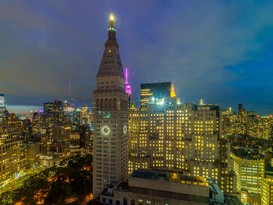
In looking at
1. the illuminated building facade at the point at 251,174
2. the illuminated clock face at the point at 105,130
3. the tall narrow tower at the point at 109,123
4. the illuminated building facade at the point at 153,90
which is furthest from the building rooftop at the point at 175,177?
the illuminated building facade at the point at 153,90

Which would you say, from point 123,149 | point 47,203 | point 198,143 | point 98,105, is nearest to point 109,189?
point 123,149

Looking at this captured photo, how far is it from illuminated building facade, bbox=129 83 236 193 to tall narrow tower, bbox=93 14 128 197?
1080 inches

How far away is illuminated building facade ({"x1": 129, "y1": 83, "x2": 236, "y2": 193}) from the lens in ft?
237

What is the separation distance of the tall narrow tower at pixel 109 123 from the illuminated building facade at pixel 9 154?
53639mm

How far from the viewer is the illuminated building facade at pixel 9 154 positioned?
8013 centimetres

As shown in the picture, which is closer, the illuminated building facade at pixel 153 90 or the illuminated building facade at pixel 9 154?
the illuminated building facade at pixel 9 154

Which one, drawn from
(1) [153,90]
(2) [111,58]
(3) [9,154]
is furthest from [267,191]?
(3) [9,154]

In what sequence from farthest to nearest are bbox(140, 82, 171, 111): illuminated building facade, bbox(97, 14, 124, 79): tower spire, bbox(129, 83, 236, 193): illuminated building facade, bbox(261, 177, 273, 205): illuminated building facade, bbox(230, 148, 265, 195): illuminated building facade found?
bbox(140, 82, 171, 111): illuminated building facade → bbox(230, 148, 265, 195): illuminated building facade → bbox(129, 83, 236, 193): illuminated building facade → bbox(261, 177, 273, 205): illuminated building facade → bbox(97, 14, 124, 79): tower spire

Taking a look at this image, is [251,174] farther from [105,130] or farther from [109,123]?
[105,130]

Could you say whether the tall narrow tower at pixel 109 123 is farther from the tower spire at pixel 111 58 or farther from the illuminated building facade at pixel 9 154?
the illuminated building facade at pixel 9 154

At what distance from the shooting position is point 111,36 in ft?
199

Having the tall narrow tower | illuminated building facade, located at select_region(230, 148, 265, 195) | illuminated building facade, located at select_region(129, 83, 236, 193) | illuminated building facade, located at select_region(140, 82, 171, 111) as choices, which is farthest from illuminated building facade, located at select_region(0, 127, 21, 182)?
illuminated building facade, located at select_region(230, 148, 265, 195)

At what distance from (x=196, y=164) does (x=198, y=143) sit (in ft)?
30.8

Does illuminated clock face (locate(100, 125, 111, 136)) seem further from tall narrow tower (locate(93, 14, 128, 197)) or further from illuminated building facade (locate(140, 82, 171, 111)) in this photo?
illuminated building facade (locate(140, 82, 171, 111))
